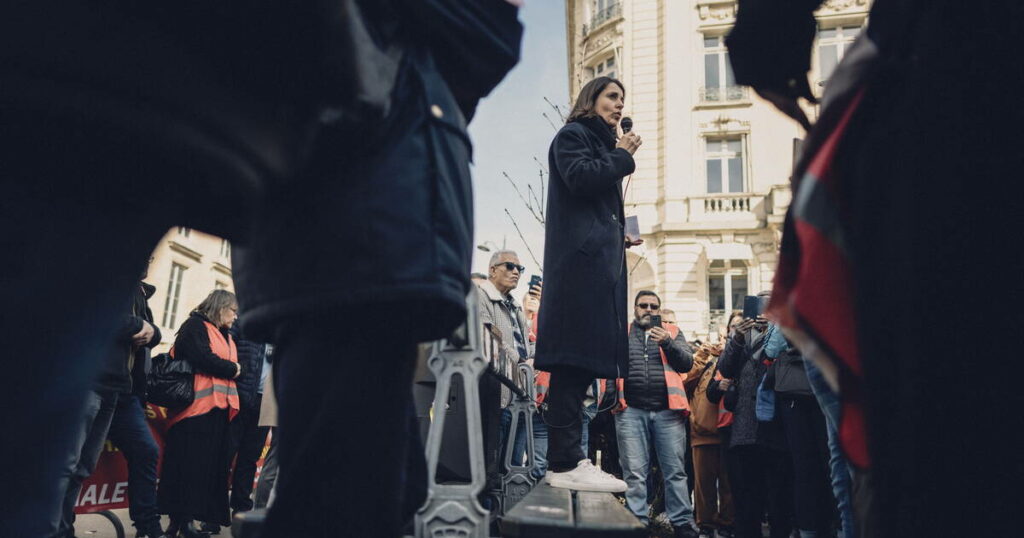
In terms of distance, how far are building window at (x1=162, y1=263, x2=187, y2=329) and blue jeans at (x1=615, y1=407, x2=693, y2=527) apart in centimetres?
1990

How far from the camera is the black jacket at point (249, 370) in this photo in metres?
6.28

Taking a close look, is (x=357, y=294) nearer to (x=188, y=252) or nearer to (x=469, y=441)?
(x=469, y=441)

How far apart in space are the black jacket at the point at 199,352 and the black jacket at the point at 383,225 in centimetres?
485

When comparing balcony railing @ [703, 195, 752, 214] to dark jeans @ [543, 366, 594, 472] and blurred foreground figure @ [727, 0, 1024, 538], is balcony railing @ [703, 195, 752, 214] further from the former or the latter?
blurred foreground figure @ [727, 0, 1024, 538]

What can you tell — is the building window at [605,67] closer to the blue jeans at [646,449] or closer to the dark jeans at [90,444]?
the blue jeans at [646,449]

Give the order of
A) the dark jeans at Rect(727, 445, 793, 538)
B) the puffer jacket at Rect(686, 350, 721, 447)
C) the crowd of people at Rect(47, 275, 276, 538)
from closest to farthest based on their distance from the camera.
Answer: the crowd of people at Rect(47, 275, 276, 538), the dark jeans at Rect(727, 445, 793, 538), the puffer jacket at Rect(686, 350, 721, 447)

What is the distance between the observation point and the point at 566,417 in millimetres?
3377

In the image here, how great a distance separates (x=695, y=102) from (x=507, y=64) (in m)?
22.6

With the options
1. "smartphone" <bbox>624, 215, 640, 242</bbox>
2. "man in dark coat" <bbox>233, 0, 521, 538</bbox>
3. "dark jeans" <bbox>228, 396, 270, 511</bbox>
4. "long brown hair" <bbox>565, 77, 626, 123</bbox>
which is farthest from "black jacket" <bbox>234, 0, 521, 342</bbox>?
"dark jeans" <bbox>228, 396, 270, 511</bbox>

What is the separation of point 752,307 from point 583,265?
2962 millimetres

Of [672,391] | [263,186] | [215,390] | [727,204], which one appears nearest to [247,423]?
[215,390]

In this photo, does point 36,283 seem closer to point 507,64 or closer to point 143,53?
point 143,53

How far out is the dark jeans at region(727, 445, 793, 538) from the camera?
5.73 metres

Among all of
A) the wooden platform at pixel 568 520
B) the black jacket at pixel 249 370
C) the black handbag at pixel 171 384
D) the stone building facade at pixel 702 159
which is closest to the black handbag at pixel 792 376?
the wooden platform at pixel 568 520
